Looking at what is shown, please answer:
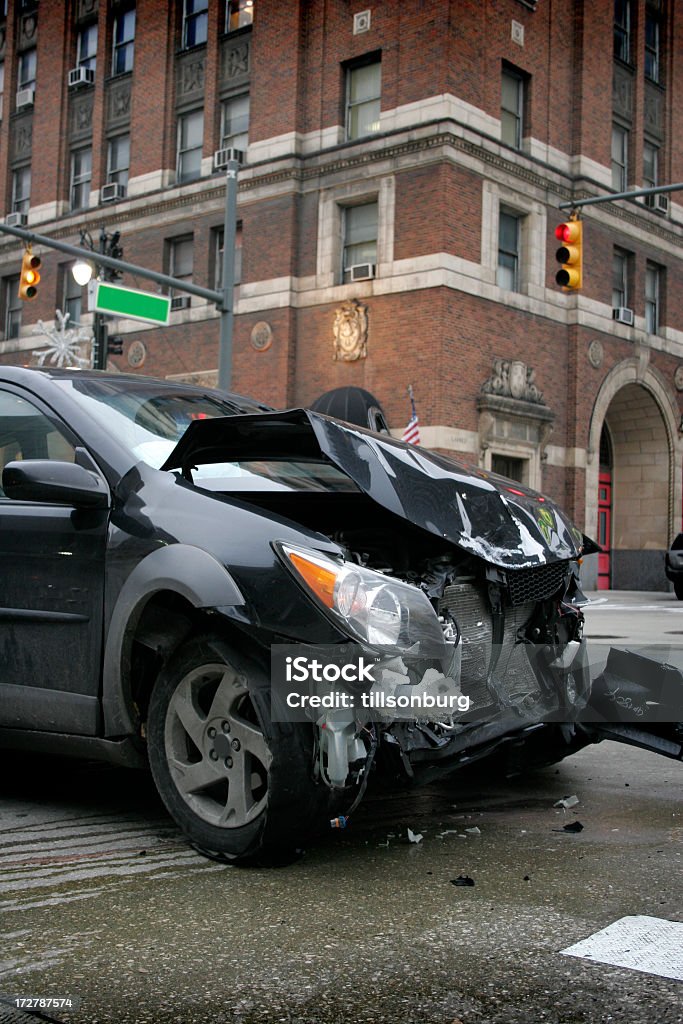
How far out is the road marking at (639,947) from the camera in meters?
2.83

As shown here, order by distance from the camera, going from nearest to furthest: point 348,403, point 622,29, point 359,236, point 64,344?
point 348,403 < point 359,236 < point 64,344 < point 622,29

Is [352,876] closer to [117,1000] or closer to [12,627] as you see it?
[117,1000]

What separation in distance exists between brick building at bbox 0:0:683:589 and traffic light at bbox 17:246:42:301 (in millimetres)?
7927

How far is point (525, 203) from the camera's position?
84.9 feet

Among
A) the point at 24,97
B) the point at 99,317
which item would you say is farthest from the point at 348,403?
the point at 24,97

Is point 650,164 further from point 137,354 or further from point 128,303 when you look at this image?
point 128,303

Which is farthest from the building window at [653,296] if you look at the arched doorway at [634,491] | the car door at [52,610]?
the car door at [52,610]

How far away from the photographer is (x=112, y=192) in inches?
1212

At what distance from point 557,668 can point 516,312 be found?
72.1ft

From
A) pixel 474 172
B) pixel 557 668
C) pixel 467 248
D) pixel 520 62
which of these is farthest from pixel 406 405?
pixel 557 668

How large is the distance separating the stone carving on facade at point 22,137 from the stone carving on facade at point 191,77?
648 centimetres

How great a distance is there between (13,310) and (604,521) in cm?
1864

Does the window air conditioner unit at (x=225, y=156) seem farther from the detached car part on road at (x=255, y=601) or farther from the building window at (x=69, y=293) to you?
the detached car part on road at (x=255, y=601)

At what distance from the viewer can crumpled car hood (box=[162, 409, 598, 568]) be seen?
385 centimetres
